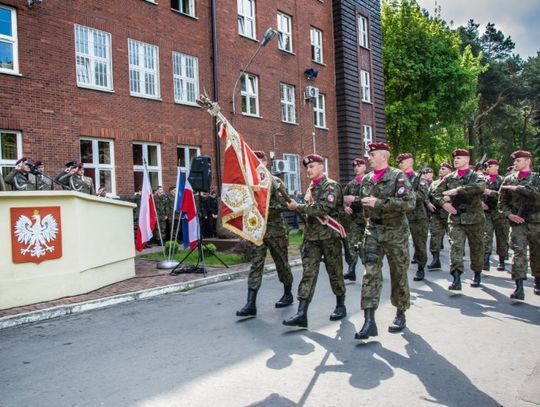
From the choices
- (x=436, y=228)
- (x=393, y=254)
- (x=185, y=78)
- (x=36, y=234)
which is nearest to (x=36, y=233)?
(x=36, y=234)

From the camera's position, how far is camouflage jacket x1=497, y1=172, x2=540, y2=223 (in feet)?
24.5

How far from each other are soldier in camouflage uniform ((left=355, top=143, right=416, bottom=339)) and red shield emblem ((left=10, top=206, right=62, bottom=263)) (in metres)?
4.81

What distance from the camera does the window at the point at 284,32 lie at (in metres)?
22.5

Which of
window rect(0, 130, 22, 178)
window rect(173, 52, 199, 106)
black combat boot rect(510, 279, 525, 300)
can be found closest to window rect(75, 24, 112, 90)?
window rect(0, 130, 22, 178)

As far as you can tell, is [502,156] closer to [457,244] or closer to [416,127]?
[416,127]

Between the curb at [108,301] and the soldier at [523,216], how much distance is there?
200 inches

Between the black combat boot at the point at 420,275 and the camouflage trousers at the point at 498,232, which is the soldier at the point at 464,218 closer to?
the black combat boot at the point at 420,275

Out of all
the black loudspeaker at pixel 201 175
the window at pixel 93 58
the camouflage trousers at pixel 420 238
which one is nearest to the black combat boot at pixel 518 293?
the camouflage trousers at pixel 420 238

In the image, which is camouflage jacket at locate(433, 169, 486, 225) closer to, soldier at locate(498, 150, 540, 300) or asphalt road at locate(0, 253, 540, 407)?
soldier at locate(498, 150, 540, 300)

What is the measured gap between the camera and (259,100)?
68.5 feet

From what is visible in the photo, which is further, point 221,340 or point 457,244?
point 457,244

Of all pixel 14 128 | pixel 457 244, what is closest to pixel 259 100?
pixel 14 128

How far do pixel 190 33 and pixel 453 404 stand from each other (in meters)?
16.7

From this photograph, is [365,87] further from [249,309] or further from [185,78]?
[249,309]
